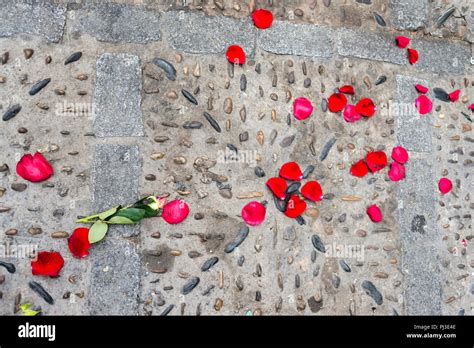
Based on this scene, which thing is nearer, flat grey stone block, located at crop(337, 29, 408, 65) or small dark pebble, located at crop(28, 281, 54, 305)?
small dark pebble, located at crop(28, 281, 54, 305)

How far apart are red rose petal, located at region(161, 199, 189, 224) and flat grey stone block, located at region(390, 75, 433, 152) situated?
1548 mm

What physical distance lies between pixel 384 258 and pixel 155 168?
156 cm

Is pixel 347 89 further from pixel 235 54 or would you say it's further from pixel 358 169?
pixel 235 54

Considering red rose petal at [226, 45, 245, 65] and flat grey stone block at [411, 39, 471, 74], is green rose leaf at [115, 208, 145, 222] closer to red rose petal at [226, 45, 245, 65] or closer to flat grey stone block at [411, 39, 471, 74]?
red rose petal at [226, 45, 245, 65]

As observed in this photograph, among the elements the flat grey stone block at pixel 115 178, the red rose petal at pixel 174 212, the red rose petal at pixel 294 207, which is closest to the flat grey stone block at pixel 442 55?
the red rose petal at pixel 294 207

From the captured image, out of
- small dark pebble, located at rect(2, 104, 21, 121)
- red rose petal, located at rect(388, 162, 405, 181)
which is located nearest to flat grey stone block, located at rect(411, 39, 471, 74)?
red rose petal, located at rect(388, 162, 405, 181)

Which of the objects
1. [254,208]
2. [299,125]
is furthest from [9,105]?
[299,125]

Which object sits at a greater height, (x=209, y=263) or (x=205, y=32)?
(x=205, y=32)

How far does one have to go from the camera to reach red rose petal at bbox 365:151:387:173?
3379 millimetres

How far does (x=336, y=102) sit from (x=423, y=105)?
2.22 ft

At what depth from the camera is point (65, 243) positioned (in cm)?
289

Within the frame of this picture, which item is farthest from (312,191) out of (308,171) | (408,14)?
(408,14)

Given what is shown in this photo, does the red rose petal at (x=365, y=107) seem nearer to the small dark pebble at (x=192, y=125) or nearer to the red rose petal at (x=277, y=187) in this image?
the red rose petal at (x=277, y=187)

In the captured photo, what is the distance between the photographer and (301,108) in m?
3.31
